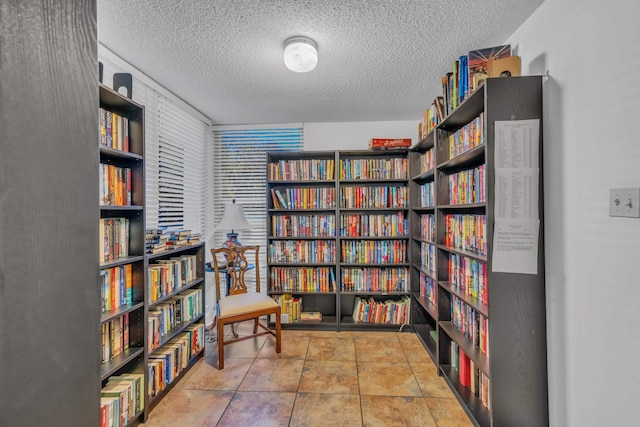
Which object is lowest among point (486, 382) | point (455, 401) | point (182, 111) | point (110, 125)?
point (455, 401)

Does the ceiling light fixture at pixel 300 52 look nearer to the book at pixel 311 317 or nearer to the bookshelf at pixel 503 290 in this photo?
the bookshelf at pixel 503 290

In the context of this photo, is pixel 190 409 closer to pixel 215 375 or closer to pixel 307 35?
pixel 215 375

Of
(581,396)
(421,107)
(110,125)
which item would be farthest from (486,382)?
(110,125)

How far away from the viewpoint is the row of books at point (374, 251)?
10.4 feet

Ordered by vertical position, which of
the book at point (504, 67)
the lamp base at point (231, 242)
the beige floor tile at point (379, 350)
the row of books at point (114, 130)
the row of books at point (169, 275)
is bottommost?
the beige floor tile at point (379, 350)

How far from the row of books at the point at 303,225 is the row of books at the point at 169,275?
3.37 ft

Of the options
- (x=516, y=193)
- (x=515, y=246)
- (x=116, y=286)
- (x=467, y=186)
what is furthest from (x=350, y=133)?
(x=116, y=286)

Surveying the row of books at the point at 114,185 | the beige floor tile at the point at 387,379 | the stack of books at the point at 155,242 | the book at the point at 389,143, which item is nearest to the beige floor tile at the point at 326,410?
the beige floor tile at the point at 387,379

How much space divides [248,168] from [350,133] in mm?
1350

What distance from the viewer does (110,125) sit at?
1650 mm

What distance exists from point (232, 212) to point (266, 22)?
1.84 m

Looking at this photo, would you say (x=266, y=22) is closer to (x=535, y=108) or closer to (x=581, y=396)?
(x=535, y=108)

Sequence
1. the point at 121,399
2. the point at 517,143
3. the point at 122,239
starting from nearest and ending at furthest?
the point at 517,143
the point at 121,399
the point at 122,239

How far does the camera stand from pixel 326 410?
1.89 meters
